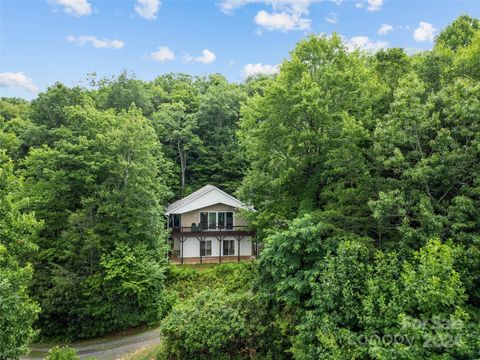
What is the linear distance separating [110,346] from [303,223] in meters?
13.1

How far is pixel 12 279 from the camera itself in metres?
10.9

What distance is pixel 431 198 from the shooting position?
28.6 ft

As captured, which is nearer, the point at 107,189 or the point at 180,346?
the point at 180,346

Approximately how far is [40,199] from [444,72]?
20.0 meters

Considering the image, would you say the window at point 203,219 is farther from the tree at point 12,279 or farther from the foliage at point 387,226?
the foliage at point 387,226

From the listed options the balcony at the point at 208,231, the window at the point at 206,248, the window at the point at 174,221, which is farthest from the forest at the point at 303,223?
the window at the point at 174,221

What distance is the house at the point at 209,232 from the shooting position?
24344 mm

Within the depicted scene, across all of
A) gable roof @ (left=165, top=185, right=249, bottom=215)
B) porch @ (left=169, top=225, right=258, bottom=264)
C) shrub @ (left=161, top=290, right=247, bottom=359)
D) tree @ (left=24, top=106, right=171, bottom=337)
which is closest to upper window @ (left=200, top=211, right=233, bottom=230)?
porch @ (left=169, top=225, right=258, bottom=264)

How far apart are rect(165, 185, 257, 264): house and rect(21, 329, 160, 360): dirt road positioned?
24.0 feet

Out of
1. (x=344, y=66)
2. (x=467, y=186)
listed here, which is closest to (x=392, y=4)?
(x=344, y=66)

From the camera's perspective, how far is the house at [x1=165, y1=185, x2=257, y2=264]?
2434cm

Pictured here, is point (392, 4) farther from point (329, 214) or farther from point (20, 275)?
point (20, 275)

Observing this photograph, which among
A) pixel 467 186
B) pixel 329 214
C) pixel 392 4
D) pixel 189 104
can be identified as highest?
pixel 189 104

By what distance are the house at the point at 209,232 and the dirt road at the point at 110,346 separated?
731cm
